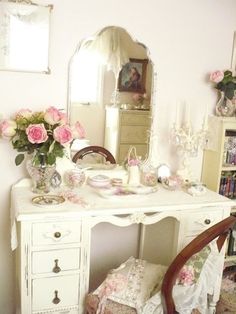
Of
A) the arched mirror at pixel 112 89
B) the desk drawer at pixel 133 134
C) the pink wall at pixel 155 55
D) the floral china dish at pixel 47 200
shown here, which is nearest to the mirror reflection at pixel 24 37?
the pink wall at pixel 155 55

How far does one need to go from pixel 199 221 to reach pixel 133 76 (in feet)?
3.07

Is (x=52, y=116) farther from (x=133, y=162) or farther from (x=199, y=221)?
(x=199, y=221)

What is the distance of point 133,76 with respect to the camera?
206 cm

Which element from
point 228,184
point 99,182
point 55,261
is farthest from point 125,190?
point 228,184

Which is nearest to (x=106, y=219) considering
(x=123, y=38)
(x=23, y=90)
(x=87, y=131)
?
(x=87, y=131)

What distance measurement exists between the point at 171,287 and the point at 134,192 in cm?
62

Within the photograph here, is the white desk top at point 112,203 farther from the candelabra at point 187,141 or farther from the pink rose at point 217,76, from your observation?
the pink rose at point 217,76

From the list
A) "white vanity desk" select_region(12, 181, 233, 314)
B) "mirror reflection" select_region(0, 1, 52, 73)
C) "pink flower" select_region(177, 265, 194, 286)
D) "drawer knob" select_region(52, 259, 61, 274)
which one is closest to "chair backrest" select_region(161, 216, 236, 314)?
"pink flower" select_region(177, 265, 194, 286)

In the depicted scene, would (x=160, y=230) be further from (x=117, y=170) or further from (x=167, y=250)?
(x=117, y=170)

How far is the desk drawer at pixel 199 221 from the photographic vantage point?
1.88 meters

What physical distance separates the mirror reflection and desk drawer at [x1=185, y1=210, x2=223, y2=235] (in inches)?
45.7

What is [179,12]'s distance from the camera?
6.91 feet

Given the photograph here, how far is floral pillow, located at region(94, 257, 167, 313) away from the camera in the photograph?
1.61m

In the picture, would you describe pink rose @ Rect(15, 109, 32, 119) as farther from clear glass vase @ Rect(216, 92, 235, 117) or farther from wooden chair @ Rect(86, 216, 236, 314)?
clear glass vase @ Rect(216, 92, 235, 117)
